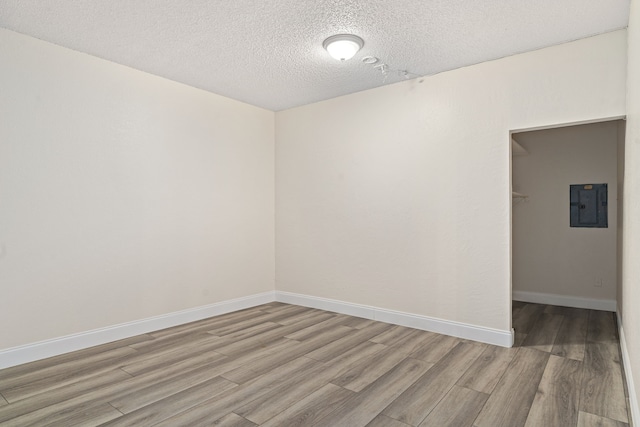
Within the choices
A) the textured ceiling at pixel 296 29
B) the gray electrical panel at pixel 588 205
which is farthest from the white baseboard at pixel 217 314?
the textured ceiling at pixel 296 29

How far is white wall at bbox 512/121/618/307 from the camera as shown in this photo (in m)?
4.70

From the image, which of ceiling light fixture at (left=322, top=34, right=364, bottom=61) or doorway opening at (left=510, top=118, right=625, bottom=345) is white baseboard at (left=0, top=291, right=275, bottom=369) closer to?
ceiling light fixture at (left=322, top=34, right=364, bottom=61)

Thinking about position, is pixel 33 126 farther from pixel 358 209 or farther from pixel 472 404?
pixel 472 404

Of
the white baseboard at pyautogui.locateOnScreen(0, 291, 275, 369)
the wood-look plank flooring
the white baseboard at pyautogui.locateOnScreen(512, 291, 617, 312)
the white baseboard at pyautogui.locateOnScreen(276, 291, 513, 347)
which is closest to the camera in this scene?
the wood-look plank flooring

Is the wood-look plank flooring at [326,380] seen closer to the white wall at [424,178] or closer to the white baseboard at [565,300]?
the white wall at [424,178]

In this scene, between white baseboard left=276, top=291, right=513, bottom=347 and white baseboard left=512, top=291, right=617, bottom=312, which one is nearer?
white baseboard left=276, top=291, right=513, bottom=347

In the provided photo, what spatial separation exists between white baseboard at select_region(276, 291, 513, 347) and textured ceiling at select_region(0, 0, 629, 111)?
2.56 metres

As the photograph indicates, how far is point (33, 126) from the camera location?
10.3 ft

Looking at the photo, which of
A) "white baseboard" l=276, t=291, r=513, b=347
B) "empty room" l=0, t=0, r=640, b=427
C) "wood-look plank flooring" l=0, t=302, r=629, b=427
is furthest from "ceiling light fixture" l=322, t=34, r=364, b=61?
"white baseboard" l=276, t=291, r=513, b=347

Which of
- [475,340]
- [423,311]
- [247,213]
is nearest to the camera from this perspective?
[475,340]

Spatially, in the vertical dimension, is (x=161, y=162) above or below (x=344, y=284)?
above

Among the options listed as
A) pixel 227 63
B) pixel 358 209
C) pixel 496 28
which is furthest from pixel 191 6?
pixel 358 209

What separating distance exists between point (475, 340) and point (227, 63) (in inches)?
141

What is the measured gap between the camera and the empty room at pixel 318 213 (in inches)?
102
